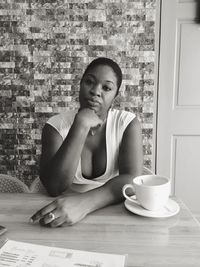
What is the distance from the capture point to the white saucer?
3.15 feet

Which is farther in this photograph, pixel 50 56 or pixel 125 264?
pixel 50 56

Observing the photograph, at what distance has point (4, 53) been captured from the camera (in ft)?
7.09

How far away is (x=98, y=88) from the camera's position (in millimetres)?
1447

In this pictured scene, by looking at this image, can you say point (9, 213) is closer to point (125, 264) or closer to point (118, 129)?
point (125, 264)

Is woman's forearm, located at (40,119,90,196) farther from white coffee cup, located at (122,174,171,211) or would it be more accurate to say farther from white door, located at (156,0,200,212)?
white door, located at (156,0,200,212)

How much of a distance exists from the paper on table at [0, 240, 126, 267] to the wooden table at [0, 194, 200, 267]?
25 millimetres

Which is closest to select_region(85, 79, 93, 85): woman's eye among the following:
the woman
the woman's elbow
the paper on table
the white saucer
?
the woman

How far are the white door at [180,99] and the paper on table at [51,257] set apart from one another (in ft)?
5.40

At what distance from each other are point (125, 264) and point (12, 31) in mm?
1802

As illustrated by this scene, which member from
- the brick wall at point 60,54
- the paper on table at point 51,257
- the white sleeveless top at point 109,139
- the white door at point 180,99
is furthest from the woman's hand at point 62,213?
the white door at point 180,99

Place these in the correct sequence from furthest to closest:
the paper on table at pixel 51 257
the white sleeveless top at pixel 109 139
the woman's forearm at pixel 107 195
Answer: the white sleeveless top at pixel 109 139 < the woman's forearm at pixel 107 195 < the paper on table at pixel 51 257

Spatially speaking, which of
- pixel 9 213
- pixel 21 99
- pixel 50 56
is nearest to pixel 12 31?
pixel 50 56

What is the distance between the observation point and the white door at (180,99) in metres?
2.22

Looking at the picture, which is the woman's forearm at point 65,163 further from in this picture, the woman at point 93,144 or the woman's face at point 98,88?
the woman's face at point 98,88
